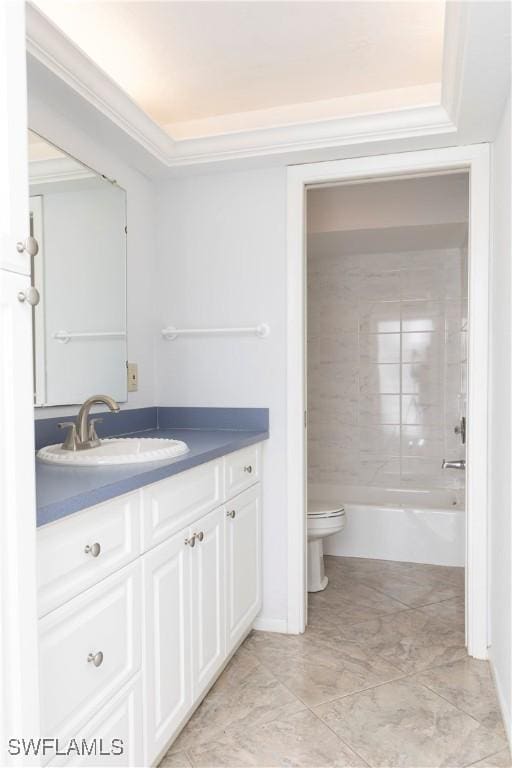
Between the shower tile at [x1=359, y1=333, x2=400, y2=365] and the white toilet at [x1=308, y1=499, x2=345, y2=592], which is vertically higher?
the shower tile at [x1=359, y1=333, x2=400, y2=365]

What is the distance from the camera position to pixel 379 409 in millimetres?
4371

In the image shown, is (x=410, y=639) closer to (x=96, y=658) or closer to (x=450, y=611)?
(x=450, y=611)

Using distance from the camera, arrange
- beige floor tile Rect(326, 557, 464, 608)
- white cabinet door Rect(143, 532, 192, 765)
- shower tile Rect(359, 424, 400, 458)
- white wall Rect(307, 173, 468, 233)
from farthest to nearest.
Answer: shower tile Rect(359, 424, 400, 458)
white wall Rect(307, 173, 468, 233)
beige floor tile Rect(326, 557, 464, 608)
white cabinet door Rect(143, 532, 192, 765)

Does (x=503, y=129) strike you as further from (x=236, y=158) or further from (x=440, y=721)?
(x=440, y=721)

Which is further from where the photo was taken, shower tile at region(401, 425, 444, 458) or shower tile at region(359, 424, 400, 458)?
shower tile at region(359, 424, 400, 458)

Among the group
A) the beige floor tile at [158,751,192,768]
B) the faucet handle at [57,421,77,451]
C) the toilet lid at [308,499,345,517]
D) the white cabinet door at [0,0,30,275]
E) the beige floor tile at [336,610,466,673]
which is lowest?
the beige floor tile at [336,610,466,673]

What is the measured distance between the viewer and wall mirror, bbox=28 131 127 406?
2010 millimetres

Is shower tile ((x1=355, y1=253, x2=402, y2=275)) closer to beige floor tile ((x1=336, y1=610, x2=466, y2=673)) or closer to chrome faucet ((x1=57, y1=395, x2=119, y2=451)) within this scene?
beige floor tile ((x1=336, y1=610, x2=466, y2=673))

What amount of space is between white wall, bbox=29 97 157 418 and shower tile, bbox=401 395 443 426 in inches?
86.2

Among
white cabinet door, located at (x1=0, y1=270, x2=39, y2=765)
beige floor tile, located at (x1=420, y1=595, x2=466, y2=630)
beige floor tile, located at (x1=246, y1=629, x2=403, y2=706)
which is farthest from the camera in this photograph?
beige floor tile, located at (x1=420, y1=595, x2=466, y2=630)

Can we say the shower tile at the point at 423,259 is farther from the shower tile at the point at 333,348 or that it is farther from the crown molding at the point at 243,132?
the crown molding at the point at 243,132

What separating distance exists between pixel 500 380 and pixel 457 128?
97 cm

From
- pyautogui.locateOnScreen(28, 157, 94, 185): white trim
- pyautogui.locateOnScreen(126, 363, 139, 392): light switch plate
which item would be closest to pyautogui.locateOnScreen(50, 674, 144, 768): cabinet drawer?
pyautogui.locateOnScreen(126, 363, 139, 392): light switch plate

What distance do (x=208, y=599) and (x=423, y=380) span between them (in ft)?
9.01
